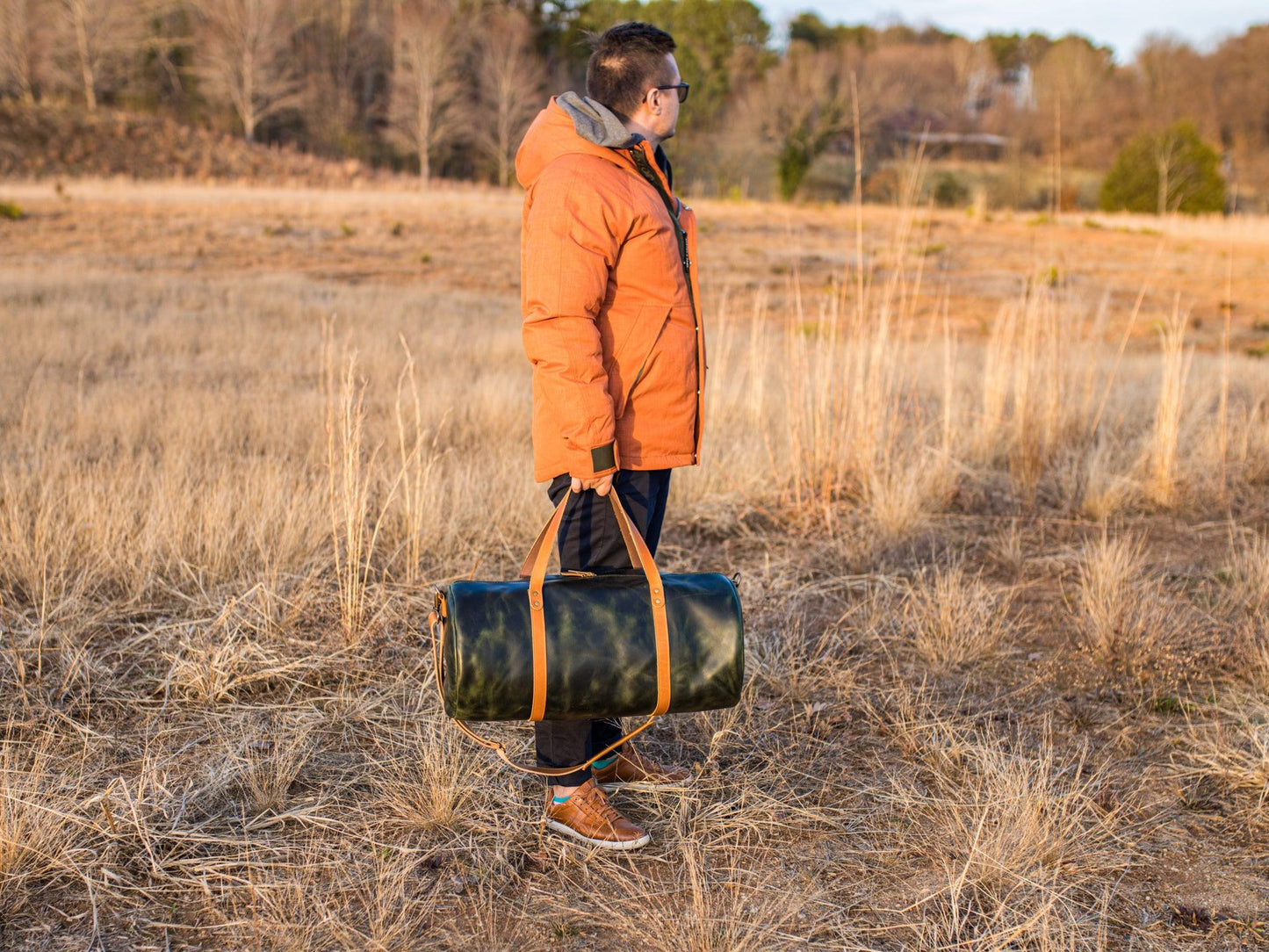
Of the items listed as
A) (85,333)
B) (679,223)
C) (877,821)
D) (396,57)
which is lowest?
(877,821)

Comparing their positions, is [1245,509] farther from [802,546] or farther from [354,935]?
[354,935]

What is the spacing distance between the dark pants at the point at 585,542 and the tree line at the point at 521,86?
2725cm

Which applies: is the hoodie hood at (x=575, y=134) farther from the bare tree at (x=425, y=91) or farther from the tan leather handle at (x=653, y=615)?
the bare tree at (x=425, y=91)

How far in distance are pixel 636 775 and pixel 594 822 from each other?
0.27 meters

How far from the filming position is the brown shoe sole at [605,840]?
2.18m

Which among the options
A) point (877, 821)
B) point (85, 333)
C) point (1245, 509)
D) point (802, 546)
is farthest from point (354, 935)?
point (85, 333)

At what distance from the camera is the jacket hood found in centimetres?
201

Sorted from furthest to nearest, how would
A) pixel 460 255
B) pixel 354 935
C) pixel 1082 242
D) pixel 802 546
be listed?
1. pixel 1082 242
2. pixel 460 255
3. pixel 802 546
4. pixel 354 935

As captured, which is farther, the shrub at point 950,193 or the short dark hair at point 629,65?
the shrub at point 950,193

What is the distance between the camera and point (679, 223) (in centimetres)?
224

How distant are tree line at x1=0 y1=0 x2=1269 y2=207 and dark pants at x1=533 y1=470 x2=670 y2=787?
27250 mm

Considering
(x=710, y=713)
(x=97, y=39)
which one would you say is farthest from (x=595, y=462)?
(x=97, y=39)

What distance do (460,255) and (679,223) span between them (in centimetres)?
1358

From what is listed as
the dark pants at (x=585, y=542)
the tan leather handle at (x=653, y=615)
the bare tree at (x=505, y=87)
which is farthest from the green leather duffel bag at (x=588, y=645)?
the bare tree at (x=505, y=87)
